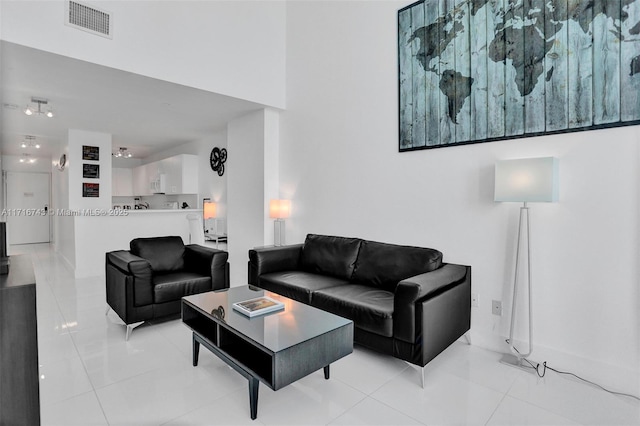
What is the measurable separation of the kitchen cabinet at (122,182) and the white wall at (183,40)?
6.59 metres

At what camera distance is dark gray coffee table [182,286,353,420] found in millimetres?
1713

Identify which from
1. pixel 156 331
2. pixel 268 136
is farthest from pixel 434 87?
pixel 156 331

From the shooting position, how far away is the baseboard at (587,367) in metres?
2.15

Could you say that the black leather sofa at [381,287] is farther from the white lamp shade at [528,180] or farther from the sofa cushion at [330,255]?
the white lamp shade at [528,180]

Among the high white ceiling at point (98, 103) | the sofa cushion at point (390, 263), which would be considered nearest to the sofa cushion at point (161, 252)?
the high white ceiling at point (98, 103)

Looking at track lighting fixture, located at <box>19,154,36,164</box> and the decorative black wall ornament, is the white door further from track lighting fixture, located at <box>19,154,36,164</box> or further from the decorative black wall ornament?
the decorative black wall ornament

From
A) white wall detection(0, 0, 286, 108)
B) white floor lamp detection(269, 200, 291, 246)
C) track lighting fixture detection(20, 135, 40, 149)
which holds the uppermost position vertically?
white wall detection(0, 0, 286, 108)

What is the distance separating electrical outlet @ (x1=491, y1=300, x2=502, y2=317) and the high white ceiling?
11.4 ft

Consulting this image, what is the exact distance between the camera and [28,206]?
925 centimetres

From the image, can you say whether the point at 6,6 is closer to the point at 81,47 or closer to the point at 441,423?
the point at 81,47

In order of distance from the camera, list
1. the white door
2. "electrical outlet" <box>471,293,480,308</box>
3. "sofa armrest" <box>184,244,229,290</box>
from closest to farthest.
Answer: "electrical outlet" <box>471,293,480,308</box>
"sofa armrest" <box>184,244,229,290</box>
the white door

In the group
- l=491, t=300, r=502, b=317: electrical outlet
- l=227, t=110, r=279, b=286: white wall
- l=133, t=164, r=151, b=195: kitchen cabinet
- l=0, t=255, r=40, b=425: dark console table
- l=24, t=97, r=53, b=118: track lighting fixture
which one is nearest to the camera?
l=0, t=255, r=40, b=425: dark console table

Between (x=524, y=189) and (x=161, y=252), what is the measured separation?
3335 mm

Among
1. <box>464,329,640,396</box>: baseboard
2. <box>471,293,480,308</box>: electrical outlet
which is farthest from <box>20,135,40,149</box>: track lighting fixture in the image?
<box>464,329,640,396</box>: baseboard
